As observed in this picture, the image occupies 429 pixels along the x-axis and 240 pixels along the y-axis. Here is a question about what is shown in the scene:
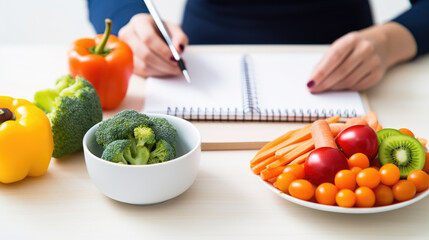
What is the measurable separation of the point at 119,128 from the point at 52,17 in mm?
2676

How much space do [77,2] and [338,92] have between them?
7.98 ft

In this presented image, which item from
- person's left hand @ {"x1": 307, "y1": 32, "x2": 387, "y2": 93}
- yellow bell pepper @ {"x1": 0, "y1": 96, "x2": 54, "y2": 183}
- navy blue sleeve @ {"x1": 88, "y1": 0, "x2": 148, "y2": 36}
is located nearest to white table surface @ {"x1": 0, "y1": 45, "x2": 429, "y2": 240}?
yellow bell pepper @ {"x1": 0, "y1": 96, "x2": 54, "y2": 183}

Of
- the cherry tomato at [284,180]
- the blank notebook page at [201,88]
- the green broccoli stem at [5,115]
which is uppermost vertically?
the green broccoli stem at [5,115]

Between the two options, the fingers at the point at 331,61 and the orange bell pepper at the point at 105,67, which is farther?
the fingers at the point at 331,61

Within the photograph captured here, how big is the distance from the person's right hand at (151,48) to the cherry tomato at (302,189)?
0.61 metres

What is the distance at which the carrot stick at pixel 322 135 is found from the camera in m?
0.78

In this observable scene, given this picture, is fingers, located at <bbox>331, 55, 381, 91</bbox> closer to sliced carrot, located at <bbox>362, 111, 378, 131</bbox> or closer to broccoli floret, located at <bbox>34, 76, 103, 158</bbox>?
sliced carrot, located at <bbox>362, 111, 378, 131</bbox>

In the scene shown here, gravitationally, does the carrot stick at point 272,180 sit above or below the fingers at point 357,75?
above

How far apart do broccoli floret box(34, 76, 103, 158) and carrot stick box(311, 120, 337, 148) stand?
1.36 feet

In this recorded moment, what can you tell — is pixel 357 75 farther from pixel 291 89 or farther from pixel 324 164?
pixel 324 164

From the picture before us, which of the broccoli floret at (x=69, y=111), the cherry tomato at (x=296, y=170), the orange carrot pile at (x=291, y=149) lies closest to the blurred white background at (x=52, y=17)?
the broccoli floret at (x=69, y=111)

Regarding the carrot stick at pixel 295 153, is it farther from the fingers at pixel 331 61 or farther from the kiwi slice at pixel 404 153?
the fingers at pixel 331 61

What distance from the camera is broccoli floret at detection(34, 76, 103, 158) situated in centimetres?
84

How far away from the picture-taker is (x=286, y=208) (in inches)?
30.3
